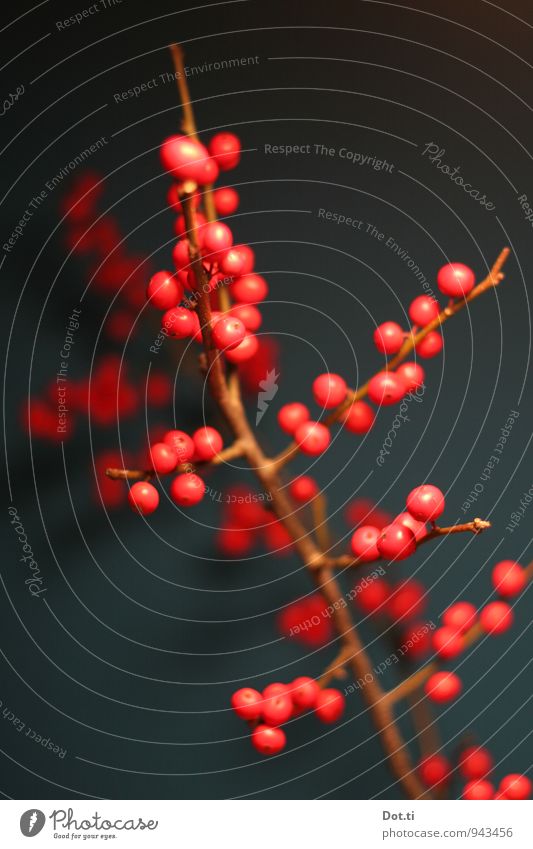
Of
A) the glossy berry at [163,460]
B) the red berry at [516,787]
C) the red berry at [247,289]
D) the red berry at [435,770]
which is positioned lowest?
the red berry at [516,787]

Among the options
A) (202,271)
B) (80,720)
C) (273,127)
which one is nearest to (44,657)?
(80,720)

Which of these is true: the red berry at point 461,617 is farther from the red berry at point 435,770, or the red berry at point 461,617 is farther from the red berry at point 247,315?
the red berry at point 247,315

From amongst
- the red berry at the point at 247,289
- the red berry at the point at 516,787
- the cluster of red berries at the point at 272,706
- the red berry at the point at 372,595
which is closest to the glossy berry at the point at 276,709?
the cluster of red berries at the point at 272,706

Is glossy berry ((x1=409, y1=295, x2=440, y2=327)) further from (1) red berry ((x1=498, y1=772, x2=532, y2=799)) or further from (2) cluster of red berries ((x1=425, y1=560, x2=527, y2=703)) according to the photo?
(1) red berry ((x1=498, y1=772, x2=532, y2=799))

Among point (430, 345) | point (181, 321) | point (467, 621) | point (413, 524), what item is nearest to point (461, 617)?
point (467, 621)

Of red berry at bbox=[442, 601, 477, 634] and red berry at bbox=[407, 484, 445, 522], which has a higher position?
red berry at bbox=[407, 484, 445, 522]

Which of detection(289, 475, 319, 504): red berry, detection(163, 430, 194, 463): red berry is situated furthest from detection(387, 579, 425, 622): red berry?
detection(163, 430, 194, 463): red berry

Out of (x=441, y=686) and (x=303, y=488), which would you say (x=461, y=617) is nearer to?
(x=441, y=686)
